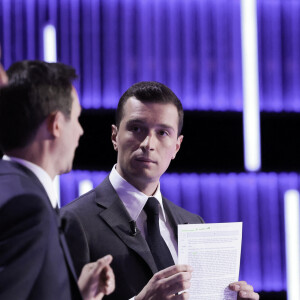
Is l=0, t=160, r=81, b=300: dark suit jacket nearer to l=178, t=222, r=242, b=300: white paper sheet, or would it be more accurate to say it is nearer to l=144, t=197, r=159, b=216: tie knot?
l=178, t=222, r=242, b=300: white paper sheet

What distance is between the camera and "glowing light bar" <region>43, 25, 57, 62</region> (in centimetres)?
387

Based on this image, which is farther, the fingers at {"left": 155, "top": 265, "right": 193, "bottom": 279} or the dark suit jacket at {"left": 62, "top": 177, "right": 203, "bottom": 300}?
the dark suit jacket at {"left": 62, "top": 177, "right": 203, "bottom": 300}

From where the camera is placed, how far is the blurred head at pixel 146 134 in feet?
7.07

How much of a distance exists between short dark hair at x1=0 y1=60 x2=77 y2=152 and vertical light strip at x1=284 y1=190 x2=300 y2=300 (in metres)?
2.86

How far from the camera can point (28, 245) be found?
1249 millimetres

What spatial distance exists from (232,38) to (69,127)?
9.15 ft

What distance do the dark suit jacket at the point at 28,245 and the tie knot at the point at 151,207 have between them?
824 millimetres

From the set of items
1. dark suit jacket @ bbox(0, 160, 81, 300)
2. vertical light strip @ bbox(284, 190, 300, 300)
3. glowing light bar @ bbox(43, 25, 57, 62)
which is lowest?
vertical light strip @ bbox(284, 190, 300, 300)

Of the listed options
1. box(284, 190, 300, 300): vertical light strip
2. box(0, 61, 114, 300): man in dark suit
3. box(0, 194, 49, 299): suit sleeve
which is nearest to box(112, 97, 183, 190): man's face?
box(0, 61, 114, 300): man in dark suit

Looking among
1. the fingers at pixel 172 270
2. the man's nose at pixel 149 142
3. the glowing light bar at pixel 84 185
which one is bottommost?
the glowing light bar at pixel 84 185

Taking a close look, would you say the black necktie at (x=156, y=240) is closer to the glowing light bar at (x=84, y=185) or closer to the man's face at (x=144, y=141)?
the man's face at (x=144, y=141)

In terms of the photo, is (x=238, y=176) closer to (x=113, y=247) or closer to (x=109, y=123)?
(x=109, y=123)

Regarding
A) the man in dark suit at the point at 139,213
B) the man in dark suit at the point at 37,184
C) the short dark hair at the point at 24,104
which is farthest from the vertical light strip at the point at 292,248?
the short dark hair at the point at 24,104

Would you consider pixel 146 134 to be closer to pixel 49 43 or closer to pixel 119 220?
pixel 119 220
